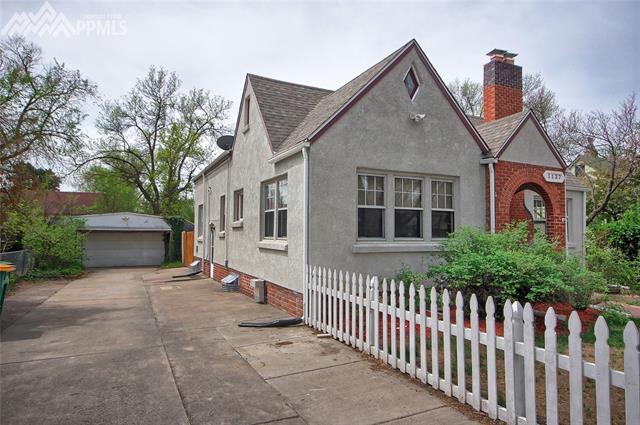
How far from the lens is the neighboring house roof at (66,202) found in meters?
22.8

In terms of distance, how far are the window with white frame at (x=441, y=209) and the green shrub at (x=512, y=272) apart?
5.90 feet

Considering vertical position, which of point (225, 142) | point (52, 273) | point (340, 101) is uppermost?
point (225, 142)

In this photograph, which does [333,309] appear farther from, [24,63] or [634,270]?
[24,63]

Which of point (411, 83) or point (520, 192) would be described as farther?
point (520, 192)

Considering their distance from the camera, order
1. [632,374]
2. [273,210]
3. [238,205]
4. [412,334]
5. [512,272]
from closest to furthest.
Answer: [632,374] < [412,334] < [512,272] < [273,210] < [238,205]

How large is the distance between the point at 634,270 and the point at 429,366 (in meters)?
9.12

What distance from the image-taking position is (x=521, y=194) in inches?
456

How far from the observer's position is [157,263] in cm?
2706

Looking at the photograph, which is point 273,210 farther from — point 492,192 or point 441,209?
point 492,192

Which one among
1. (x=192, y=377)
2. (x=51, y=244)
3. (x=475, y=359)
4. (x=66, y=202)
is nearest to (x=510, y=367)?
(x=475, y=359)

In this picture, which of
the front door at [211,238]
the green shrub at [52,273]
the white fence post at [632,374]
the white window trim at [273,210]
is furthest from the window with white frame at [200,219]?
the white fence post at [632,374]

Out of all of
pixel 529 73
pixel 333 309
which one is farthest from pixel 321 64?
pixel 529 73

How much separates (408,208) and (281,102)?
15.5 ft

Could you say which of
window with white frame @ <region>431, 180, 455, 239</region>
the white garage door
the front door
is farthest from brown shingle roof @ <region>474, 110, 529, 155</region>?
the white garage door
